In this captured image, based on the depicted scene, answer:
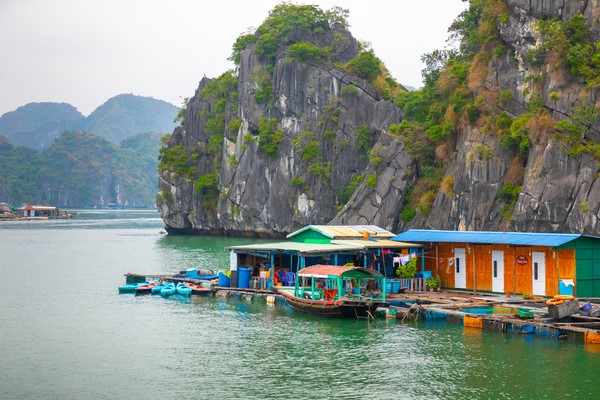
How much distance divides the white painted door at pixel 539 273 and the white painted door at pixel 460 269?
4.82 metres

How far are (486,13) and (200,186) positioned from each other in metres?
66.5

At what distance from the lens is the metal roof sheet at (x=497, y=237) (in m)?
39.4

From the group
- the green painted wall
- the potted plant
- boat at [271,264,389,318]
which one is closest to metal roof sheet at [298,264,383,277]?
boat at [271,264,389,318]

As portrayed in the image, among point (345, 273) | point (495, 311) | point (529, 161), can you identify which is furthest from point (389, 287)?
point (529, 161)

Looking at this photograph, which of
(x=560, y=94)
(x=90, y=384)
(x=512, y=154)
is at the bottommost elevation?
(x=90, y=384)

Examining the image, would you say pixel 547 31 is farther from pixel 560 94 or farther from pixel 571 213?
pixel 571 213

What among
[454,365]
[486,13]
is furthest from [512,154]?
[454,365]

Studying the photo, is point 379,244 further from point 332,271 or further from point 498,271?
point 498,271

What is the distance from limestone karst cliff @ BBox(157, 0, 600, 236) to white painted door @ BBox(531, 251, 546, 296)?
19006 mm

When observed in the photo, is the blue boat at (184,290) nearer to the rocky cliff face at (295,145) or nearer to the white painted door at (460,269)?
the white painted door at (460,269)

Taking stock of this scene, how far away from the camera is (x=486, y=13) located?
72.6 m

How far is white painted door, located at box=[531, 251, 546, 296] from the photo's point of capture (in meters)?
40.7

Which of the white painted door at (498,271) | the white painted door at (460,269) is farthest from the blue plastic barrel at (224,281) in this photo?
the white painted door at (498,271)

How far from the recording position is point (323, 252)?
1745 inches
